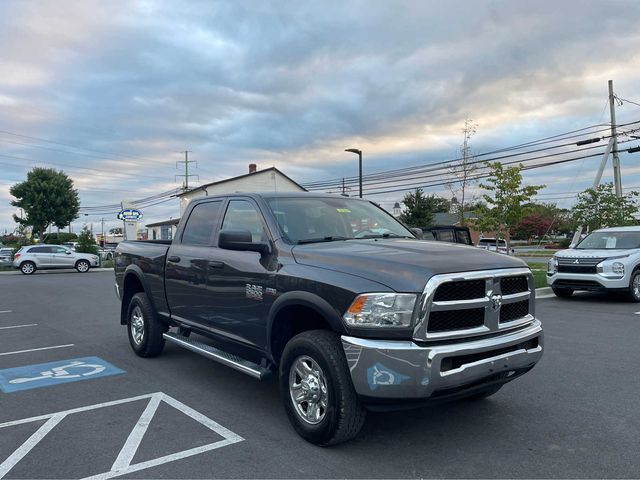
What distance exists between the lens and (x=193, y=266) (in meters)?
5.43

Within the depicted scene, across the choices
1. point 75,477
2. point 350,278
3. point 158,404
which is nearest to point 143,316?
point 158,404

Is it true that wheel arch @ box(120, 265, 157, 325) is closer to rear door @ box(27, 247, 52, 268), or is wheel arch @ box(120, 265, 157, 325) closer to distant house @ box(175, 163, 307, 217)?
rear door @ box(27, 247, 52, 268)

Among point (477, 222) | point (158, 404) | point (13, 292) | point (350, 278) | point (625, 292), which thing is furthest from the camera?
point (477, 222)

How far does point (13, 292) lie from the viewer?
16.8 m

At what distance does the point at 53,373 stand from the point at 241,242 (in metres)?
3.43

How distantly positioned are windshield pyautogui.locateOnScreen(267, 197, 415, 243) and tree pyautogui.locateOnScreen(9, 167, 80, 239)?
48857mm

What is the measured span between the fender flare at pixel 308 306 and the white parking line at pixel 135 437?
33.0 inches

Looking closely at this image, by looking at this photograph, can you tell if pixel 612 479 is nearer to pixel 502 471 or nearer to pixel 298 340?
pixel 502 471

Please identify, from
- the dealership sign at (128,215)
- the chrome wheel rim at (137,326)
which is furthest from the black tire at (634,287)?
the dealership sign at (128,215)

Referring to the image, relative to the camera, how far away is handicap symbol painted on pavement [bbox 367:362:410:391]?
10.9ft

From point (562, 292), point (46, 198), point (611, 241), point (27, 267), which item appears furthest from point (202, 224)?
point (46, 198)

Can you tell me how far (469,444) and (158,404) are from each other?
2.82m

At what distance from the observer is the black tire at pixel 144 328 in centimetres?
642

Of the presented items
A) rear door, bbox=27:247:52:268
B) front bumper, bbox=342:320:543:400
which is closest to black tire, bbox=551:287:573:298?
front bumper, bbox=342:320:543:400
